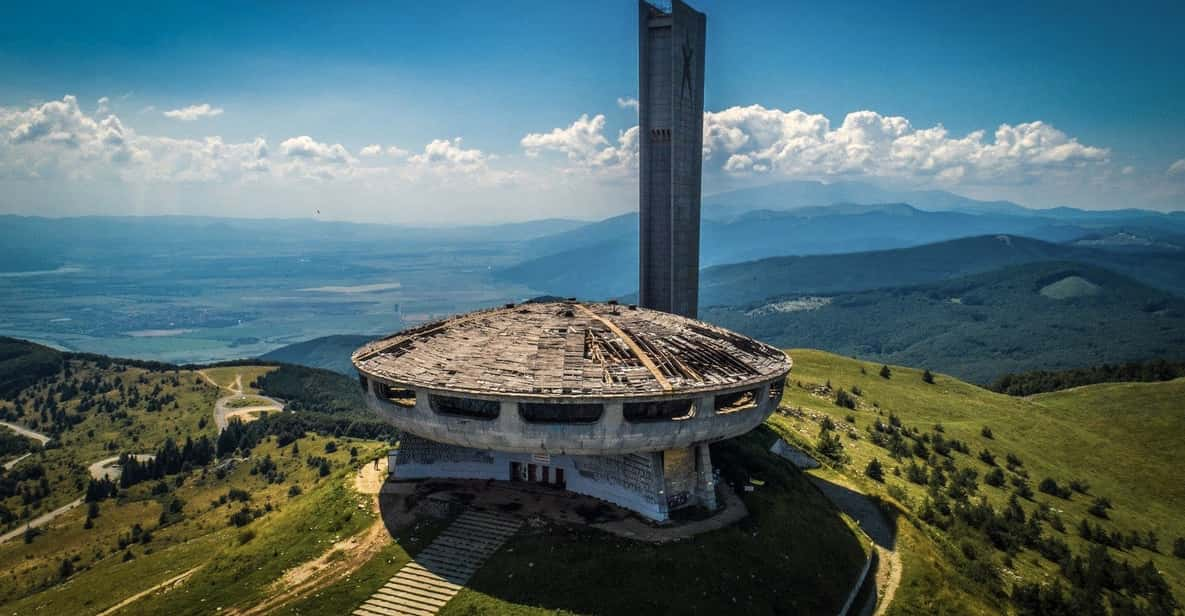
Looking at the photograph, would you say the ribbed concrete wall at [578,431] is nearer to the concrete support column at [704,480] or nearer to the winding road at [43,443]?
the concrete support column at [704,480]

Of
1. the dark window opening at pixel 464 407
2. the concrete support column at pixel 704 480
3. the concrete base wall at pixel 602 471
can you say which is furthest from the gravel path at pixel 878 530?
the dark window opening at pixel 464 407

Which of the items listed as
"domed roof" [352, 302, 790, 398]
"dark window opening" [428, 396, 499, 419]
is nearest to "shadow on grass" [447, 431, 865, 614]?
"dark window opening" [428, 396, 499, 419]

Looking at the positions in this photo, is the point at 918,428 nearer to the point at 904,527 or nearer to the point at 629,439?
the point at 904,527

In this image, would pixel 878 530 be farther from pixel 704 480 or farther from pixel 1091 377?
pixel 1091 377

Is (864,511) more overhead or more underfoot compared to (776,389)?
more underfoot

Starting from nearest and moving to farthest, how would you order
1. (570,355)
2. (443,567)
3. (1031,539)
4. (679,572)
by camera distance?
(679,572) < (443,567) < (570,355) < (1031,539)

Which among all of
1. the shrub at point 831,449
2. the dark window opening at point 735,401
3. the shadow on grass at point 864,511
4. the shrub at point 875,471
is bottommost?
the shrub at point 875,471

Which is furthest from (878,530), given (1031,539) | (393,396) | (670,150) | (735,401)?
(670,150)
